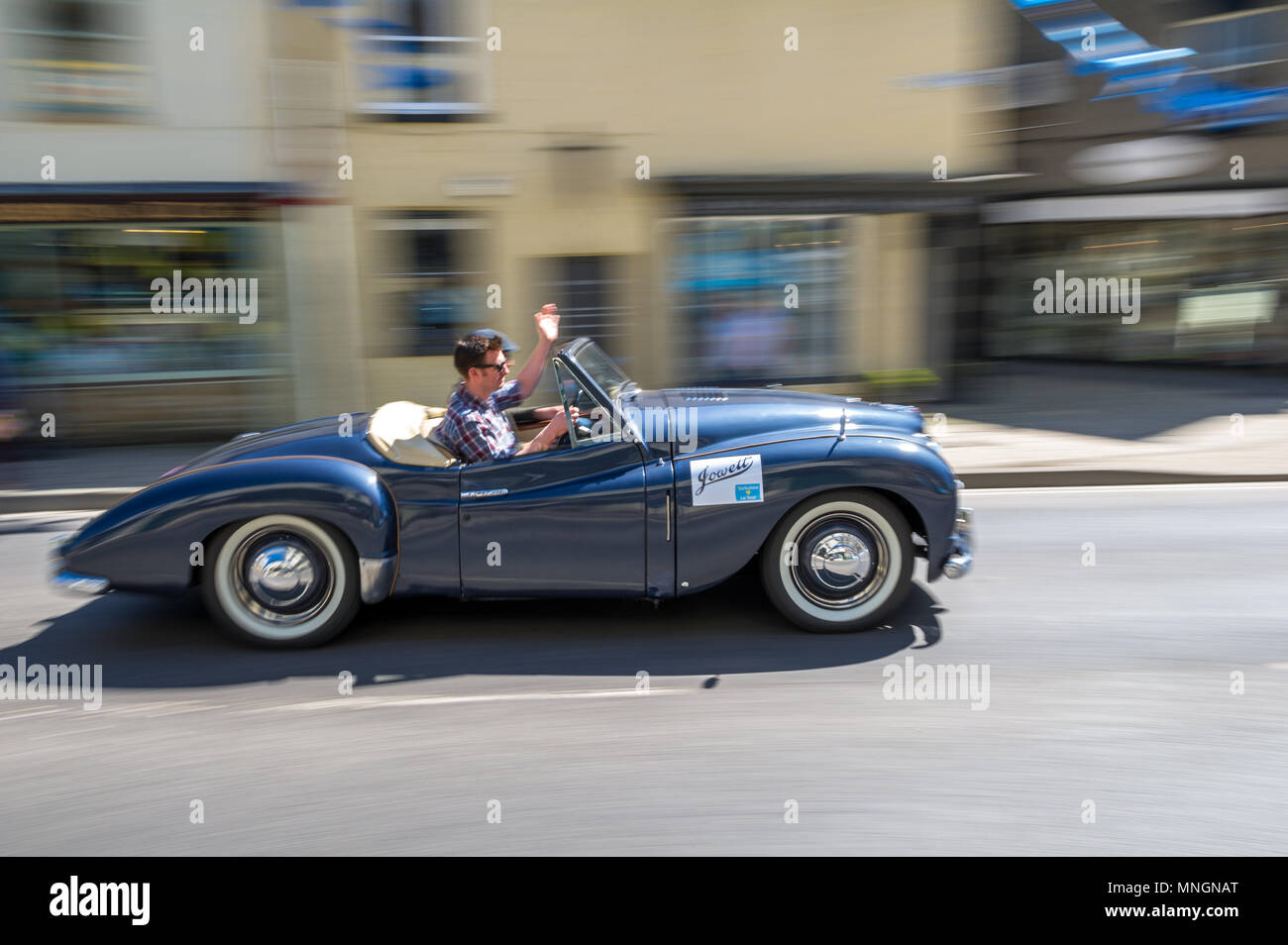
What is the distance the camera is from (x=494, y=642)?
14.9ft

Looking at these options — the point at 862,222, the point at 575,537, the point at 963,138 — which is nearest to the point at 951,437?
the point at 862,222

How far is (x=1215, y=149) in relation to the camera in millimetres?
13484

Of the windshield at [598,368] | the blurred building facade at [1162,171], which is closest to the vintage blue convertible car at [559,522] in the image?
the windshield at [598,368]

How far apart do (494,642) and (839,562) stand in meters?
1.59

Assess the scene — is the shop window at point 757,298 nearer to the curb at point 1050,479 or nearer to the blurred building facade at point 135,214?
the curb at point 1050,479

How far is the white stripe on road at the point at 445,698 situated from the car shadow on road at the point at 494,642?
6.1 inches

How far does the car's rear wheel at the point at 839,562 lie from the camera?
439 centimetres

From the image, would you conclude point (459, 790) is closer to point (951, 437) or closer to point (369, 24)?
point (951, 437)

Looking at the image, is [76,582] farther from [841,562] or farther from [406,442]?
[841,562]

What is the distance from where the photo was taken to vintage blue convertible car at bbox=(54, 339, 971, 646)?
4.27m

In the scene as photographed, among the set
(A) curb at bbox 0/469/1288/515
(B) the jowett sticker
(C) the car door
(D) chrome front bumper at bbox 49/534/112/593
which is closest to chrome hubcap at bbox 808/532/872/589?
(B) the jowett sticker

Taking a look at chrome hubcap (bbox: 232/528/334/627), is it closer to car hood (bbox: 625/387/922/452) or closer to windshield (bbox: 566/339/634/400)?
windshield (bbox: 566/339/634/400)
